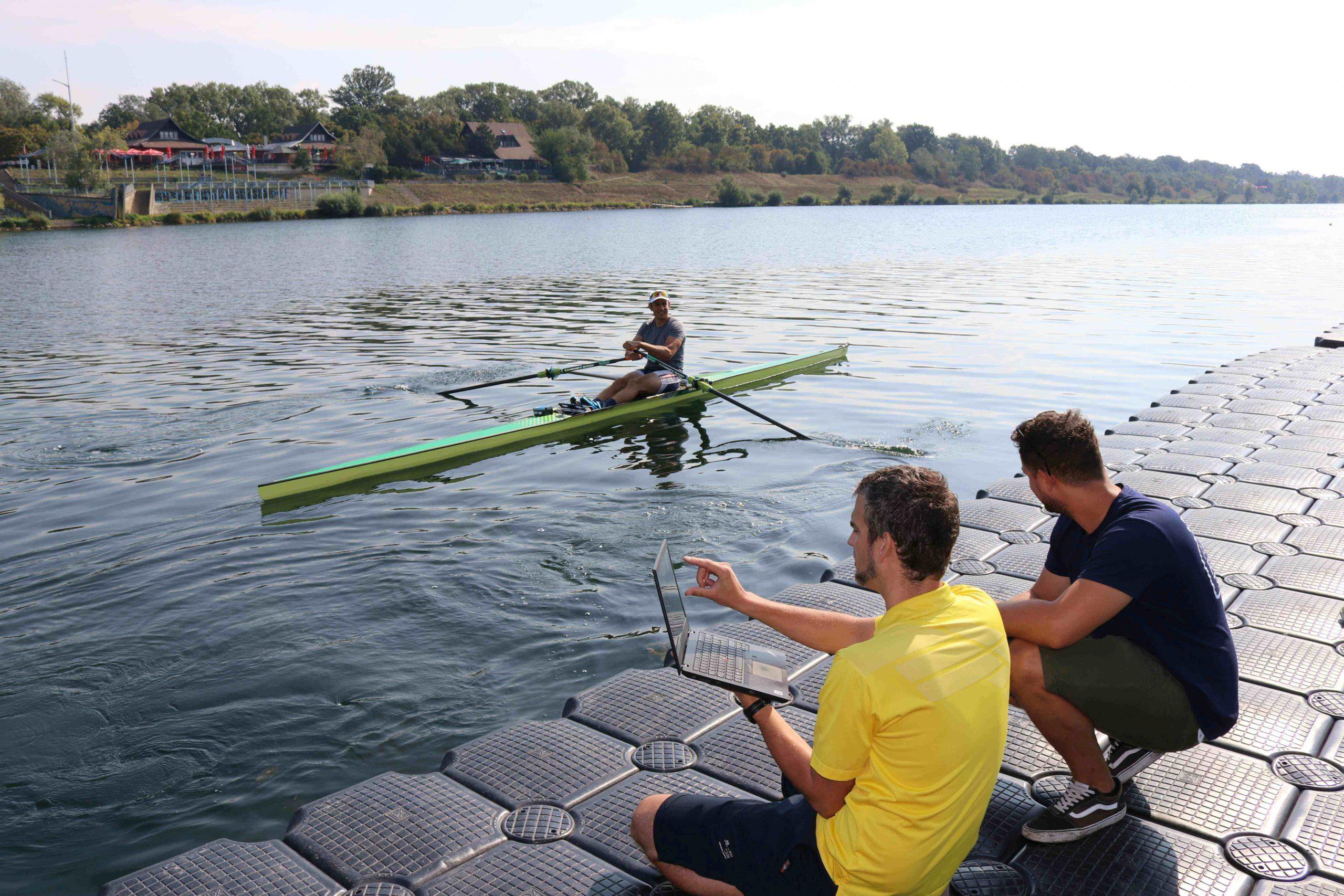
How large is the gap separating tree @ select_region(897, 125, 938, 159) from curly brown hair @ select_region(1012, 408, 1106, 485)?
18759 centimetres

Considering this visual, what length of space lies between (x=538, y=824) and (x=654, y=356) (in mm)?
10037

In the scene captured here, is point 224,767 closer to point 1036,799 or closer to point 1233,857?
point 1036,799

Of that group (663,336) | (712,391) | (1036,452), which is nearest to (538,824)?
(1036,452)

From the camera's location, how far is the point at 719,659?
10.6 feet

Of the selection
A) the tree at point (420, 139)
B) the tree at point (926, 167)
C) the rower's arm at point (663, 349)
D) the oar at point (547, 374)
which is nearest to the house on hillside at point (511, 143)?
the tree at point (420, 139)

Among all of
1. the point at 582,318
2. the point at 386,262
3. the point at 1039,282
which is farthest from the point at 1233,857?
the point at 386,262

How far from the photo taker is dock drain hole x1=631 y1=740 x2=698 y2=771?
4.41 metres

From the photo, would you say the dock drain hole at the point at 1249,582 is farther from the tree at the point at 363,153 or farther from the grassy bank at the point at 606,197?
the tree at the point at 363,153

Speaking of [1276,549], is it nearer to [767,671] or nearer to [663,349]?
[767,671]

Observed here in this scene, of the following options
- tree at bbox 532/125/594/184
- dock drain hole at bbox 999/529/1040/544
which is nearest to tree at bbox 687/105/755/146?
tree at bbox 532/125/594/184

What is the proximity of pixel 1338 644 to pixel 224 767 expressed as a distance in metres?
6.36

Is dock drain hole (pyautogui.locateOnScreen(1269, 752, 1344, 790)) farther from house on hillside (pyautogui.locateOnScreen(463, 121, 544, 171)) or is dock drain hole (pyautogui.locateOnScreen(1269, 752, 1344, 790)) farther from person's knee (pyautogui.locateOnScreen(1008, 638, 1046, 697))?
house on hillside (pyautogui.locateOnScreen(463, 121, 544, 171))

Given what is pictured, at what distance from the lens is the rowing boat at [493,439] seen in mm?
10008

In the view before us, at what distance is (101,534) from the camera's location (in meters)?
8.89
